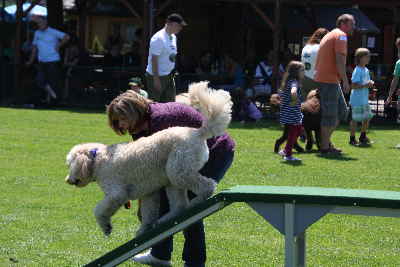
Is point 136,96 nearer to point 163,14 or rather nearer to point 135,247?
point 135,247

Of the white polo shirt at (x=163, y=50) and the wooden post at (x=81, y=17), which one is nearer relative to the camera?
the white polo shirt at (x=163, y=50)

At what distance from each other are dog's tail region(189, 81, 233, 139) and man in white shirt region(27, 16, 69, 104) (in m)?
13.4

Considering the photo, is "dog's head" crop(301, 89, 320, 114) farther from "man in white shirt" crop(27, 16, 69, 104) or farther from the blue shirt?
"man in white shirt" crop(27, 16, 69, 104)

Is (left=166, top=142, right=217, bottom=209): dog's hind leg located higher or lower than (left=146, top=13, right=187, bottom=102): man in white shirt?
lower

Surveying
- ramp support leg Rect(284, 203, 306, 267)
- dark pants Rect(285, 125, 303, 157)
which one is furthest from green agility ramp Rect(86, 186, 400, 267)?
dark pants Rect(285, 125, 303, 157)

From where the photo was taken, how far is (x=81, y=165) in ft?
16.9

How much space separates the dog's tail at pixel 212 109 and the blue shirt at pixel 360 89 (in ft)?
26.3

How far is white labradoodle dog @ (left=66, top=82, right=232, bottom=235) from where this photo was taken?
5.02 metres

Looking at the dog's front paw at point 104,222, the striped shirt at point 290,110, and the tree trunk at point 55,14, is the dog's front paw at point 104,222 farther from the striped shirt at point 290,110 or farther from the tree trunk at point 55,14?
the tree trunk at point 55,14

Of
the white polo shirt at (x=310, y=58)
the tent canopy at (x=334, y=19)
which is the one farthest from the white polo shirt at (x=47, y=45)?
the tent canopy at (x=334, y=19)

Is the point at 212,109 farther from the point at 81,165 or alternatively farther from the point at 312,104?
the point at 312,104

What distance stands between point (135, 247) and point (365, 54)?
8.35 m

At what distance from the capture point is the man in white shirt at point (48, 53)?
18.0m

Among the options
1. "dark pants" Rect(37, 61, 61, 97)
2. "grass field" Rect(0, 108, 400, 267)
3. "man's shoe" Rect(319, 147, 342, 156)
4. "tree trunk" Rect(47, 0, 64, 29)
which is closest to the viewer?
"grass field" Rect(0, 108, 400, 267)
